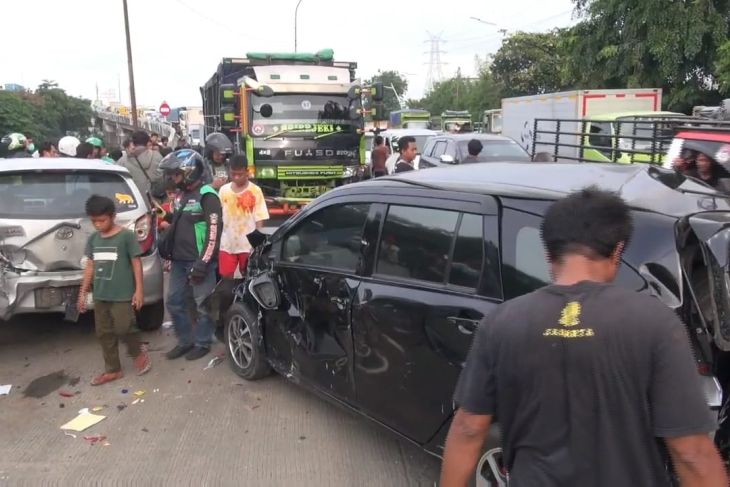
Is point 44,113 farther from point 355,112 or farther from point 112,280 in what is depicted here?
point 112,280

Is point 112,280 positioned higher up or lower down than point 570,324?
lower down

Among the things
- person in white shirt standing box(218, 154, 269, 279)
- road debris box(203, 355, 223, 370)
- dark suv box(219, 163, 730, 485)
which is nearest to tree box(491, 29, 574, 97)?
person in white shirt standing box(218, 154, 269, 279)

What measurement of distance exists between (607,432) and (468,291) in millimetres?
1368

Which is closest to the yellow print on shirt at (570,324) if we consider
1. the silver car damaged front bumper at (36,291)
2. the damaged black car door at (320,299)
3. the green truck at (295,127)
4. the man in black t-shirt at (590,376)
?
the man in black t-shirt at (590,376)

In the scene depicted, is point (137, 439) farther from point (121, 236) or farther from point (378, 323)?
point (378, 323)

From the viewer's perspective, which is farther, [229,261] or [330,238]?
[229,261]

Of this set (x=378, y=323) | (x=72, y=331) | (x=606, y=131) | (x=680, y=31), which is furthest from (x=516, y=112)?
(x=378, y=323)

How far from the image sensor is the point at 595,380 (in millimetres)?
1510

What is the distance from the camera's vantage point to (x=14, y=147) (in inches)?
403

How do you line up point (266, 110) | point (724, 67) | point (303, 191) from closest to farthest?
point (266, 110), point (303, 191), point (724, 67)

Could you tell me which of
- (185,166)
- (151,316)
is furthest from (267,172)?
(185,166)

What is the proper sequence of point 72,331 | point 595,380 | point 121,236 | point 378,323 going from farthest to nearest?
point 72,331 < point 121,236 < point 378,323 < point 595,380

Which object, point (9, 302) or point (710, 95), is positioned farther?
point (710, 95)

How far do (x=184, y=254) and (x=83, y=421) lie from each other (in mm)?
1510
